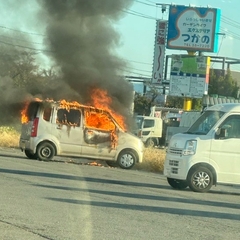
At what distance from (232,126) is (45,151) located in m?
7.48

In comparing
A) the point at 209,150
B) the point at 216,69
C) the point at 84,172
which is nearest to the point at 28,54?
the point at 84,172

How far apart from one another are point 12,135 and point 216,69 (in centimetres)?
3358

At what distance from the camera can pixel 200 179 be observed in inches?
602

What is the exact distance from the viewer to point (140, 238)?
8.98 m

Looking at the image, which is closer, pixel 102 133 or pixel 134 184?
pixel 134 184

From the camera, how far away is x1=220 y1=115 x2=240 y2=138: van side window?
1542 centimetres

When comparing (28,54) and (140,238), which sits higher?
(28,54)

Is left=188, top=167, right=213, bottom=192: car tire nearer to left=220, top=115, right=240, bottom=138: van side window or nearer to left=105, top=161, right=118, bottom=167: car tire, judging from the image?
left=220, top=115, right=240, bottom=138: van side window

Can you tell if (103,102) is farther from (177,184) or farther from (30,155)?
(177,184)

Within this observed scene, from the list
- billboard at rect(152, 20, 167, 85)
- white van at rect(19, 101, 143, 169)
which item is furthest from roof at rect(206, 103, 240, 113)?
Result: billboard at rect(152, 20, 167, 85)

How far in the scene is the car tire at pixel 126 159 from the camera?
21.3m

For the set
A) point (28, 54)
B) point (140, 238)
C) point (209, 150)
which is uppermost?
point (28, 54)

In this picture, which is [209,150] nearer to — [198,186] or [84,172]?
[198,186]

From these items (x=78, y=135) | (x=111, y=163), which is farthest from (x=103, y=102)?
(x=78, y=135)
